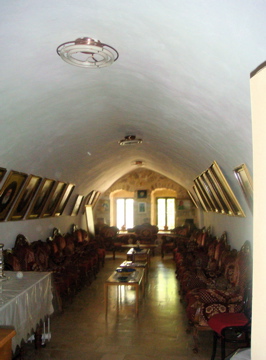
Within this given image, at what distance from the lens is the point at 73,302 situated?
8992 millimetres

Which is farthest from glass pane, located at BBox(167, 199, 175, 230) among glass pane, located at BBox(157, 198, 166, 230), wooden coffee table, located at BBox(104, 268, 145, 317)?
wooden coffee table, located at BBox(104, 268, 145, 317)

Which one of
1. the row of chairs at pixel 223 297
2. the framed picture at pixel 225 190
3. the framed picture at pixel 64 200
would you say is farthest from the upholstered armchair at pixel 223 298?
the framed picture at pixel 64 200

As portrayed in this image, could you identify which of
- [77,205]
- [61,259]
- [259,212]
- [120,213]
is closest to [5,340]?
[259,212]

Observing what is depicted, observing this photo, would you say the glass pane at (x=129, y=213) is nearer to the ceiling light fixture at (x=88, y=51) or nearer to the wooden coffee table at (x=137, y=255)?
the wooden coffee table at (x=137, y=255)

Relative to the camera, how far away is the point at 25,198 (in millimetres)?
8609

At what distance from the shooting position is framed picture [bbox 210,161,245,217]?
725 cm

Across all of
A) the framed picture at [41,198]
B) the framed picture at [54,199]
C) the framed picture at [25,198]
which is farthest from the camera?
the framed picture at [54,199]

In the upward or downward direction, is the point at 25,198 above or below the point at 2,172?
below

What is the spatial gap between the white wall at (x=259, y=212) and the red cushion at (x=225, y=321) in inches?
117

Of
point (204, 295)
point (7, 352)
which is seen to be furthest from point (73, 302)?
point (7, 352)

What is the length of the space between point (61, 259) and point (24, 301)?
202 inches

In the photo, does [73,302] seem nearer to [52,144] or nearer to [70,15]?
[52,144]

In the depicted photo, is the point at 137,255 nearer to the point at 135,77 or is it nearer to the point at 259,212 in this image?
the point at 135,77

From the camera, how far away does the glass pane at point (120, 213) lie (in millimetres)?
19656
